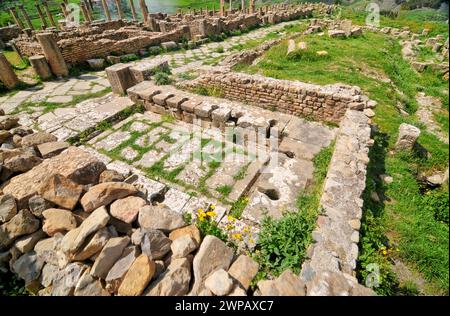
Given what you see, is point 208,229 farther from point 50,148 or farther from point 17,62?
point 17,62

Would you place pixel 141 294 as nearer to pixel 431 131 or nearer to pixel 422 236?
pixel 422 236

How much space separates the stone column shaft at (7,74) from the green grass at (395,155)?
7651mm

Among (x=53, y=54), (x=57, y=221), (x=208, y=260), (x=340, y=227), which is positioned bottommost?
(x=340, y=227)

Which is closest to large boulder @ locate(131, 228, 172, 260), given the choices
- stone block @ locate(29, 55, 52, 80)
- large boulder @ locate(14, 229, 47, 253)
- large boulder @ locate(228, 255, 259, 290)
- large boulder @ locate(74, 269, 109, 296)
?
large boulder @ locate(74, 269, 109, 296)

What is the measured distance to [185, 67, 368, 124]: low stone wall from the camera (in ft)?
16.9

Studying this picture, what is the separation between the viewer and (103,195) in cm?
247

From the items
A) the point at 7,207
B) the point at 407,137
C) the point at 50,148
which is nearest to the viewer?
the point at 7,207

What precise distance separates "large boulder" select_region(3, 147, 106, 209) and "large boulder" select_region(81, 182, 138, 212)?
1.45ft

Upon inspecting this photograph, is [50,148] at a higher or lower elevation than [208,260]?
higher

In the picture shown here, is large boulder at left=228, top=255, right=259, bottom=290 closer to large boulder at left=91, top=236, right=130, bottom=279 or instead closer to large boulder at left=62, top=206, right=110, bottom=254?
large boulder at left=91, top=236, right=130, bottom=279

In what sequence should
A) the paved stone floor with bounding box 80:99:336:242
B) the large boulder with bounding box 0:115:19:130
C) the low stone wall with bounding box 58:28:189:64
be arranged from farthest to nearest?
the low stone wall with bounding box 58:28:189:64 < the large boulder with bounding box 0:115:19:130 < the paved stone floor with bounding box 80:99:336:242

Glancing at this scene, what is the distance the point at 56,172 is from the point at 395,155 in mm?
5973

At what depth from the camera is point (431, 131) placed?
5844mm

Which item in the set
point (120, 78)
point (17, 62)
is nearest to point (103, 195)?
point (120, 78)
